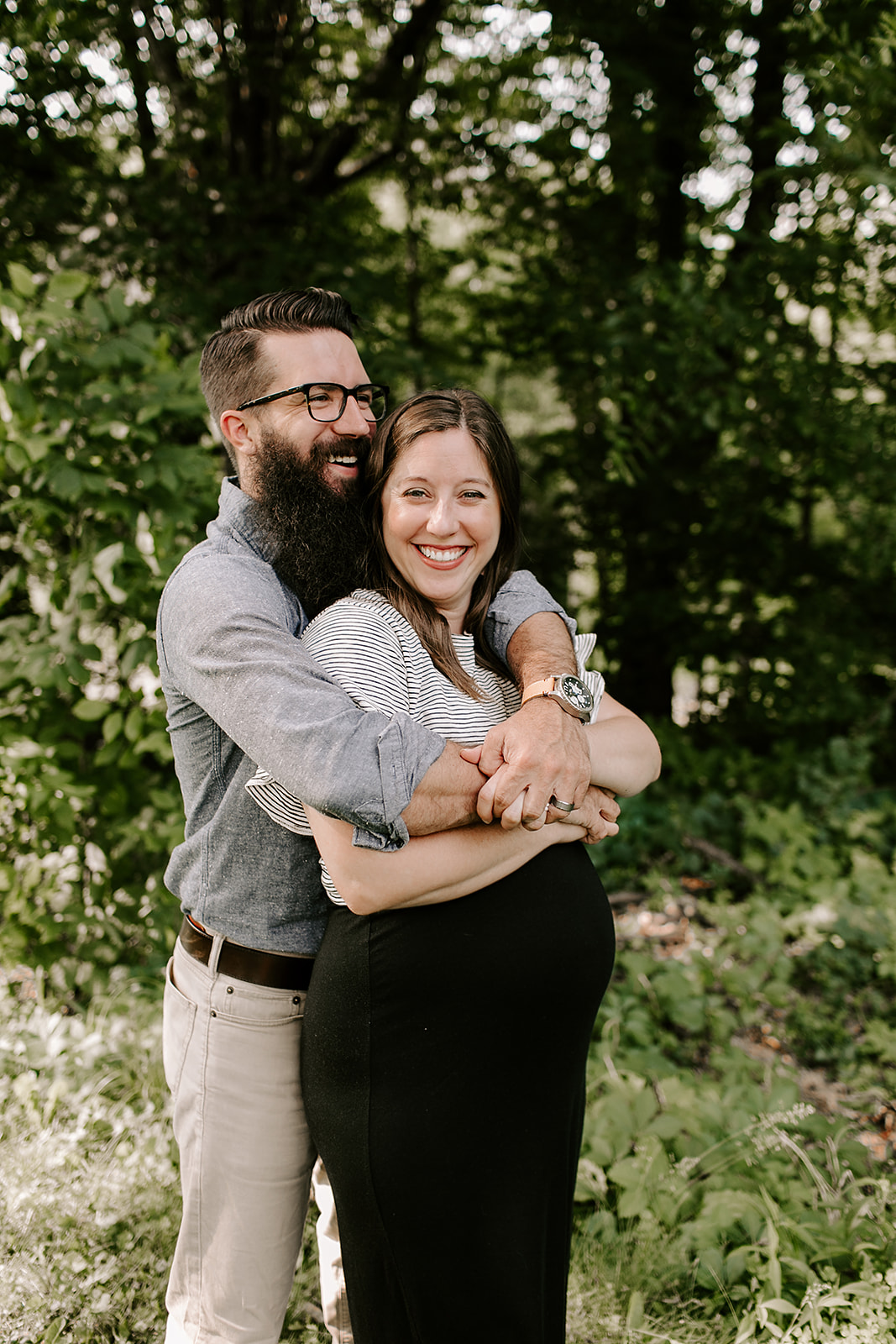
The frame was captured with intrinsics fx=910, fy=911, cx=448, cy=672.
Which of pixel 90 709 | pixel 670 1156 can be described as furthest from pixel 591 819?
pixel 90 709

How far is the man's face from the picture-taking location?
1.92 m

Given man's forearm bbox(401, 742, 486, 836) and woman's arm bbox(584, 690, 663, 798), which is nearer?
man's forearm bbox(401, 742, 486, 836)

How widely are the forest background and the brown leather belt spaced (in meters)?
1.26

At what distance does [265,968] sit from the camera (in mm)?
1704

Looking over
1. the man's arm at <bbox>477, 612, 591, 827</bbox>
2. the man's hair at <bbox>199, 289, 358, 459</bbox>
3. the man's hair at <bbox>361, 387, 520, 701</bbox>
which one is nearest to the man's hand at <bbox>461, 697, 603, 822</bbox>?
the man's arm at <bbox>477, 612, 591, 827</bbox>

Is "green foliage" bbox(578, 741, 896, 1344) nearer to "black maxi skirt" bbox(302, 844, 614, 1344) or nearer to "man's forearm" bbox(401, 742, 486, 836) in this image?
"black maxi skirt" bbox(302, 844, 614, 1344)

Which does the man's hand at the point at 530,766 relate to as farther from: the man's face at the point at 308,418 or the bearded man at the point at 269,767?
the man's face at the point at 308,418

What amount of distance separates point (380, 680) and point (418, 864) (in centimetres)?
32

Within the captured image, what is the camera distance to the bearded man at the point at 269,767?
1.42 meters

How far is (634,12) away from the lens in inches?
184

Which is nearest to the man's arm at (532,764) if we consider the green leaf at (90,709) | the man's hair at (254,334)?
the man's hair at (254,334)

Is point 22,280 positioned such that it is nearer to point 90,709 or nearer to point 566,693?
point 90,709

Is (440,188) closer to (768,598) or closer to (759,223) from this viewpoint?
→ (759,223)

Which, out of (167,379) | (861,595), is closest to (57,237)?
(167,379)
